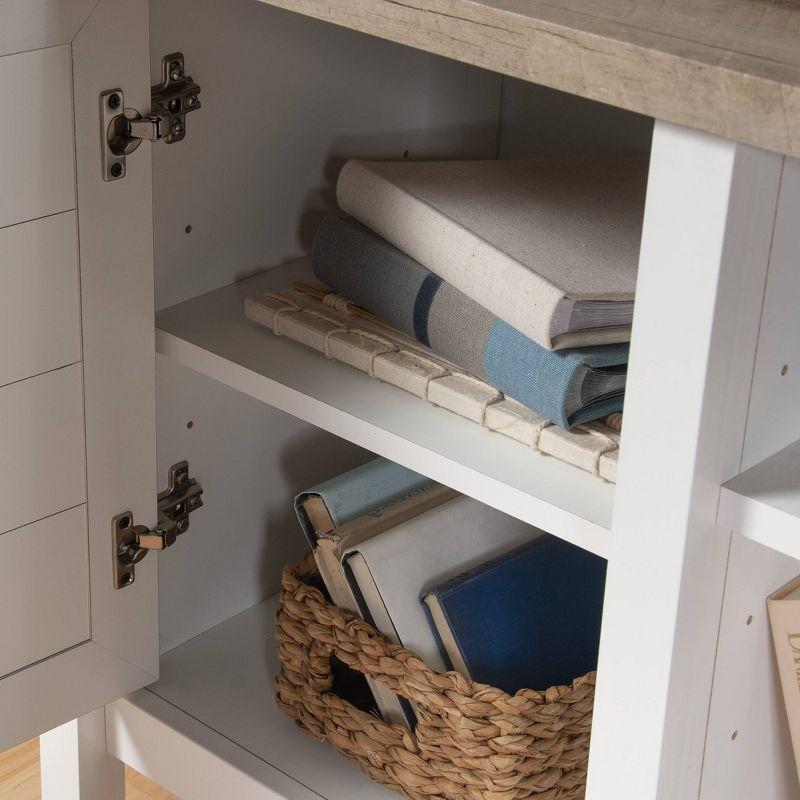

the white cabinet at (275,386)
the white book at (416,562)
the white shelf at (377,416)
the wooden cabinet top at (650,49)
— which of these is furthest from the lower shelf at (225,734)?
the wooden cabinet top at (650,49)

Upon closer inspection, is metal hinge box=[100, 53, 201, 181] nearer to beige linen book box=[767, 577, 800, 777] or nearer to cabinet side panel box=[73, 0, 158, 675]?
cabinet side panel box=[73, 0, 158, 675]

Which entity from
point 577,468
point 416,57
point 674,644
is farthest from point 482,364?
point 416,57

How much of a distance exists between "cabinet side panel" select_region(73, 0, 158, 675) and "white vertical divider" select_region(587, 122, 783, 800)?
34cm

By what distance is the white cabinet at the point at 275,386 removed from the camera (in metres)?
0.48

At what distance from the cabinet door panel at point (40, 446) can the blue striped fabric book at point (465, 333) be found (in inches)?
6.9

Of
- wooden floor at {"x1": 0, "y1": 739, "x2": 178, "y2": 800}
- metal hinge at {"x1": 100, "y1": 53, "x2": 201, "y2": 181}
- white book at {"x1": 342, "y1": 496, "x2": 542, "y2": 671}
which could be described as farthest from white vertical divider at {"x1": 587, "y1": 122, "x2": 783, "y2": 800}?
wooden floor at {"x1": 0, "y1": 739, "x2": 178, "y2": 800}

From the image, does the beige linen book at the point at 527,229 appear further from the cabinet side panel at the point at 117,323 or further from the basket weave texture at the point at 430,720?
the basket weave texture at the point at 430,720

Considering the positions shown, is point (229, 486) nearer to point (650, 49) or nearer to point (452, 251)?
point (452, 251)

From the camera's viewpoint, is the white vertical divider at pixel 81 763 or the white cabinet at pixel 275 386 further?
the white vertical divider at pixel 81 763

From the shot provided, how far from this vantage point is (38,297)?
2.30 ft

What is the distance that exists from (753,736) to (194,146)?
0.48 m

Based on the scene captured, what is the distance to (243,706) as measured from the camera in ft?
2.98

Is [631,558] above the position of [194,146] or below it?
below

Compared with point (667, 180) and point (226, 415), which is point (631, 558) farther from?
point (226, 415)
